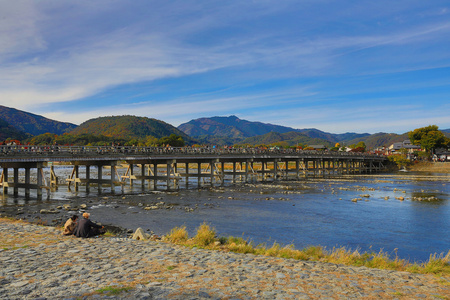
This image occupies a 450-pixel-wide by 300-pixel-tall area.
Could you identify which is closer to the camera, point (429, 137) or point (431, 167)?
point (431, 167)

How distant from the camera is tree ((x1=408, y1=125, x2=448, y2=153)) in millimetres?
125500

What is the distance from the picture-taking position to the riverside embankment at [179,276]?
845 cm

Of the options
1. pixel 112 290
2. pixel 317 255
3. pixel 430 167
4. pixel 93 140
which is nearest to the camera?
pixel 112 290

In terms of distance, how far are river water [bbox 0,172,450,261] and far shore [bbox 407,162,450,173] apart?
72.6 metres

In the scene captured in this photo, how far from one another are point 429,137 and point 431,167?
82.3ft

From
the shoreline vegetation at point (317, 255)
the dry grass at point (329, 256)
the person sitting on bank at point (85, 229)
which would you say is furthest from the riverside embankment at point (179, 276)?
the person sitting on bank at point (85, 229)

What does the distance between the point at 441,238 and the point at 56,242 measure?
71.7 feet

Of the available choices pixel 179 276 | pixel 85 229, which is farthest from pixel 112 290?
pixel 85 229

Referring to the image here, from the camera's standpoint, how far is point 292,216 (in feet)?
A: 91.2

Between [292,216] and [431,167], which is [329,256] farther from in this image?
[431,167]

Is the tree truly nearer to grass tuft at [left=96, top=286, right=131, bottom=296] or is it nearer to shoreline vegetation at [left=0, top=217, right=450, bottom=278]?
shoreline vegetation at [left=0, top=217, right=450, bottom=278]

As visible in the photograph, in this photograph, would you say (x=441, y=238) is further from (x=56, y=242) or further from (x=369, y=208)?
(x=56, y=242)

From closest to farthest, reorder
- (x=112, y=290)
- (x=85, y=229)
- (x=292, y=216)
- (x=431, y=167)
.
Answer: (x=112, y=290) < (x=85, y=229) < (x=292, y=216) < (x=431, y=167)

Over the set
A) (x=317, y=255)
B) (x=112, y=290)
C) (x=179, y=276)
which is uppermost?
(x=112, y=290)
